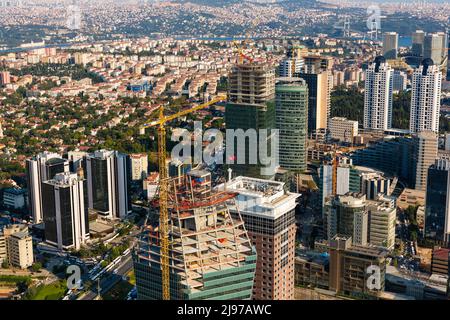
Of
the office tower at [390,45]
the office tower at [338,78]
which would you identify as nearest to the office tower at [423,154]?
the office tower at [338,78]

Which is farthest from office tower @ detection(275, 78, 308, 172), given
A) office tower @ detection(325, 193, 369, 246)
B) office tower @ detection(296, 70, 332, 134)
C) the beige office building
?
the beige office building

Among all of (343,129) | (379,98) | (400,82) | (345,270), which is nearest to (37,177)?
(345,270)

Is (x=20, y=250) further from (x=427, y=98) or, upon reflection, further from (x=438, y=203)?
(x=427, y=98)

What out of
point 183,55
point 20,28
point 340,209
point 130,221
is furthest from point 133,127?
point 20,28

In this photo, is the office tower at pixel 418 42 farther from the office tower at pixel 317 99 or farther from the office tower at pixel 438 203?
the office tower at pixel 438 203

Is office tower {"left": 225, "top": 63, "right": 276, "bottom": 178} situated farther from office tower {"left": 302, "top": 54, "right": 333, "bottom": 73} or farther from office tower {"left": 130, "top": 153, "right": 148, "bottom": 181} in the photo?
office tower {"left": 302, "top": 54, "right": 333, "bottom": 73}
